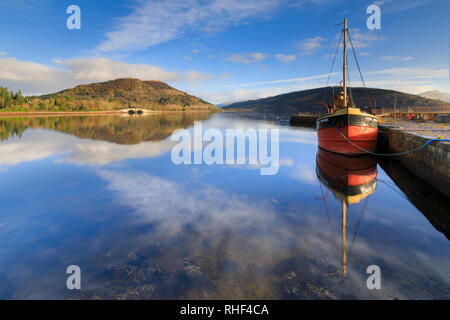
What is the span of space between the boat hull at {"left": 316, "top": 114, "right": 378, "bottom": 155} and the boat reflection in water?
2.58ft

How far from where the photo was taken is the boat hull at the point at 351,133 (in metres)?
18.5

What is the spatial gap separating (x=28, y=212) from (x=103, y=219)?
3.23 metres

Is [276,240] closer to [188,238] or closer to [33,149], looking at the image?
[188,238]

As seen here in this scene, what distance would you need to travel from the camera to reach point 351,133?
18.7m

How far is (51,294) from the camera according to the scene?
473cm

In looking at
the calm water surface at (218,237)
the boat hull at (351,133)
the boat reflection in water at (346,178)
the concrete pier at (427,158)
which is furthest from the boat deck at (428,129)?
the calm water surface at (218,237)

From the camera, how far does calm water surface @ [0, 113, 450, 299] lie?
4.88m

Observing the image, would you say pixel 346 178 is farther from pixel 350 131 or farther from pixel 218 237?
pixel 218 237

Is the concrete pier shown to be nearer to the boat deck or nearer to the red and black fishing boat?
the boat deck

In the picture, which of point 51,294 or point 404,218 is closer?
point 51,294

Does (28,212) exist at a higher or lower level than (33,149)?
lower

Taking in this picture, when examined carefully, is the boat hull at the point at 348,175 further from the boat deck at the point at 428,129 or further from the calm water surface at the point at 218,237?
the boat deck at the point at 428,129
